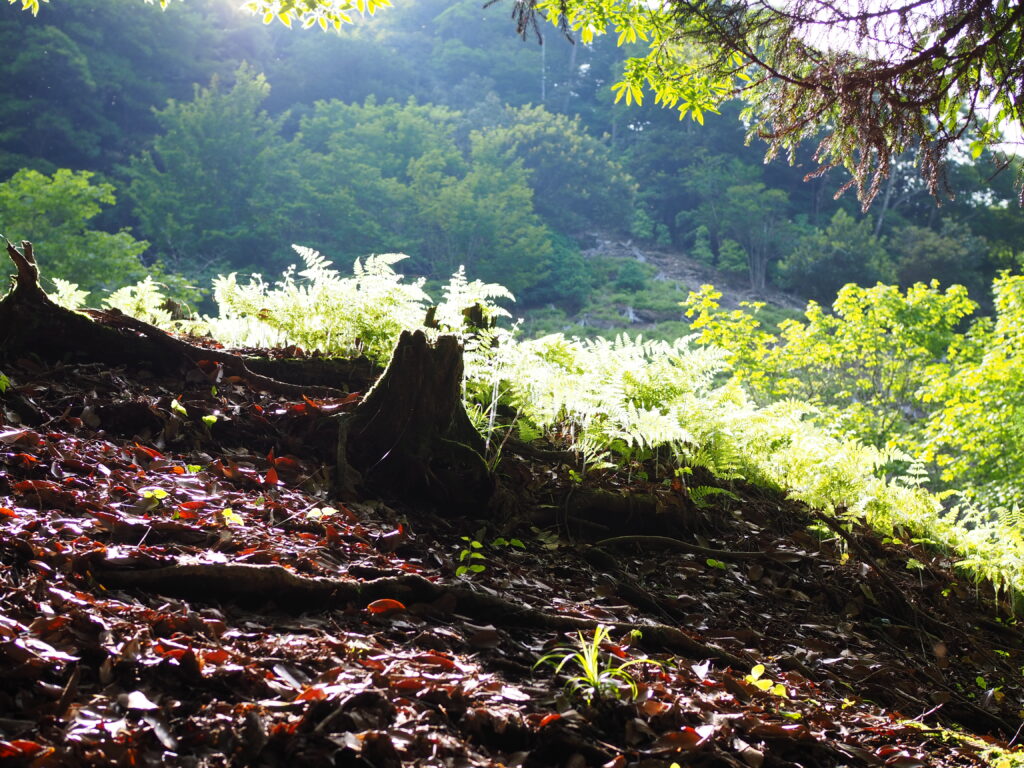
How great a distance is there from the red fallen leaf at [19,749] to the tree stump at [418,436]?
82.7 inches

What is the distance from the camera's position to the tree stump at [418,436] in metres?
3.43

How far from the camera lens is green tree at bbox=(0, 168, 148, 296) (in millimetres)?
19031

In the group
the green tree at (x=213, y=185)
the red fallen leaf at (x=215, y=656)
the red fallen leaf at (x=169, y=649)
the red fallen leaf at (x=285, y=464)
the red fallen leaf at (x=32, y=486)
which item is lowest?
the red fallen leaf at (x=215, y=656)

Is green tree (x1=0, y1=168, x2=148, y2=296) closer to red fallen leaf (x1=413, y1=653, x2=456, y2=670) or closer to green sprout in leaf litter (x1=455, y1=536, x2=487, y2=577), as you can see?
green sprout in leaf litter (x1=455, y1=536, x2=487, y2=577)

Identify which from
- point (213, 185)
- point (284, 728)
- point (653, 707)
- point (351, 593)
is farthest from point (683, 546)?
point (213, 185)

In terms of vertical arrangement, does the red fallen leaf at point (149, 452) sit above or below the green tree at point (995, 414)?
below

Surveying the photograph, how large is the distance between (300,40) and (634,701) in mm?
49184

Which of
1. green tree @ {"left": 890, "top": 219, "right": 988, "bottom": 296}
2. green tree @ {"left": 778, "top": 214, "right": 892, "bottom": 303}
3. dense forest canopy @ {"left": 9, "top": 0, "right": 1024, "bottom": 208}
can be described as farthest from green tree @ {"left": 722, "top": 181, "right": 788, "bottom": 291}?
dense forest canopy @ {"left": 9, "top": 0, "right": 1024, "bottom": 208}

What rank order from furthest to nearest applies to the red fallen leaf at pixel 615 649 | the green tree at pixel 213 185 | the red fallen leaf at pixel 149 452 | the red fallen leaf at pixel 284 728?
1. the green tree at pixel 213 185
2. the red fallen leaf at pixel 149 452
3. the red fallen leaf at pixel 615 649
4. the red fallen leaf at pixel 284 728

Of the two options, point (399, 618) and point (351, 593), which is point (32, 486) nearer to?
point (351, 593)

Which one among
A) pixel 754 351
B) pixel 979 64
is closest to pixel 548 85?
pixel 754 351

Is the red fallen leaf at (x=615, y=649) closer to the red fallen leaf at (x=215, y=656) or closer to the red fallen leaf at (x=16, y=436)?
the red fallen leaf at (x=215, y=656)

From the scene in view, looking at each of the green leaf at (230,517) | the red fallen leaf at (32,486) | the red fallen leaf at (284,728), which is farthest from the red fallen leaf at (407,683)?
the red fallen leaf at (32,486)

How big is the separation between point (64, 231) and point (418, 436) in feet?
68.0
